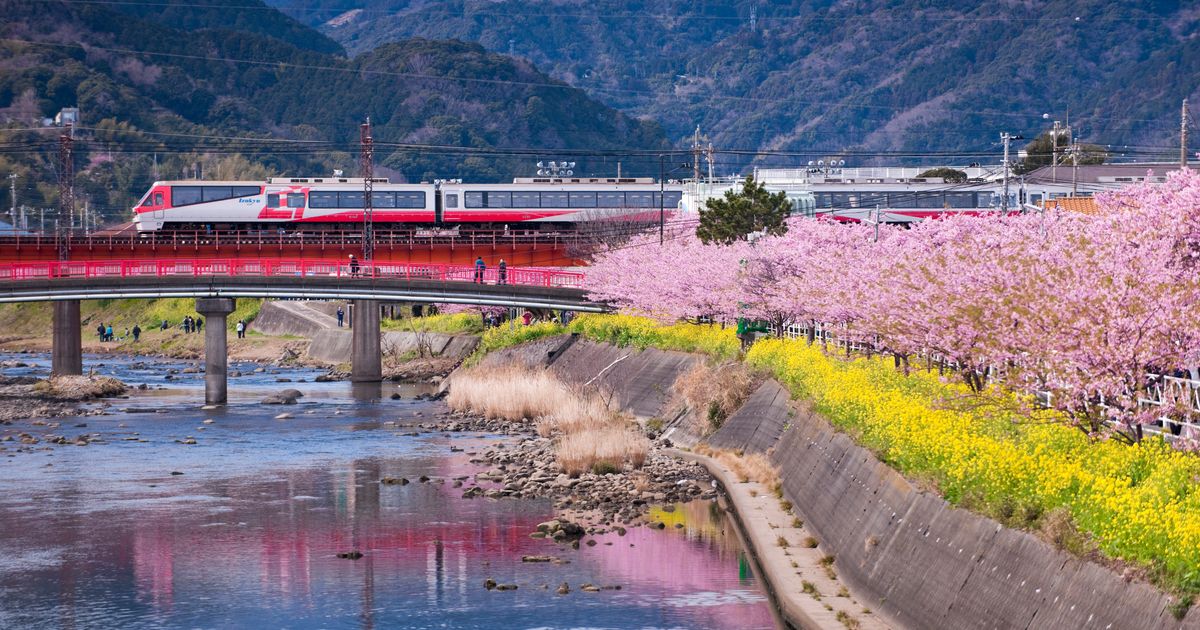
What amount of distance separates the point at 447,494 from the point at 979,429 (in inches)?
834

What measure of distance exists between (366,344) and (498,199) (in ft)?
72.4

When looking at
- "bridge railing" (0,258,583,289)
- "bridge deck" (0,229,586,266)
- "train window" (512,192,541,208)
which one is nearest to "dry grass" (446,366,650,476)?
"bridge railing" (0,258,583,289)

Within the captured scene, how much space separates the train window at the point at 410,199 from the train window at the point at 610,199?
12.5m

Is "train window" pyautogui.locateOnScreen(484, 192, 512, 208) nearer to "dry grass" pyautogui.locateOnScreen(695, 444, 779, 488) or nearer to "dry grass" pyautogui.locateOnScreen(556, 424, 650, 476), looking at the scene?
"dry grass" pyautogui.locateOnScreen(556, 424, 650, 476)

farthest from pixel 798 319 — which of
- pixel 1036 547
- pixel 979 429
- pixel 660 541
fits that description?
pixel 1036 547

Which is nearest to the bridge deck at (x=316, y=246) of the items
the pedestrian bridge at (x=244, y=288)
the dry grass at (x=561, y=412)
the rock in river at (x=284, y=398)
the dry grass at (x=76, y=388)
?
the pedestrian bridge at (x=244, y=288)

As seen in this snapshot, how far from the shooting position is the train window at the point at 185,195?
4232 inches

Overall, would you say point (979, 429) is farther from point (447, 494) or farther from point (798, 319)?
point (798, 319)

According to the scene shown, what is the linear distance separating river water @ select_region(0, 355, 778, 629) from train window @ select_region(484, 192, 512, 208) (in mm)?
54521

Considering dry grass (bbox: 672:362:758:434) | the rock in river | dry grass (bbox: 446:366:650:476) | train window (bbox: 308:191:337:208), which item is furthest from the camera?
train window (bbox: 308:191:337:208)

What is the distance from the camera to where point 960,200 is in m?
134

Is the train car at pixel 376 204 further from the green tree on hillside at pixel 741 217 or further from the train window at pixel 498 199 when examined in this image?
the green tree on hillside at pixel 741 217

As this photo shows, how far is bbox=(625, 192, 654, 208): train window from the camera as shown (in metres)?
116

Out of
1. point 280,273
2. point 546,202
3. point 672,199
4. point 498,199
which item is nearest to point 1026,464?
point 280,273
